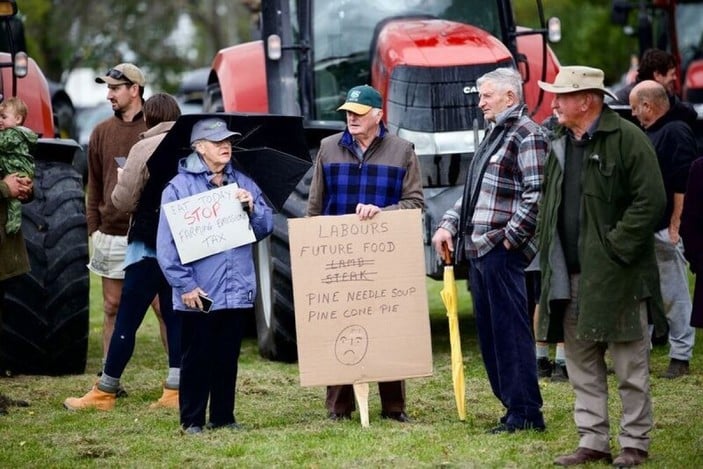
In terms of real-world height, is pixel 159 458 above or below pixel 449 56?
below

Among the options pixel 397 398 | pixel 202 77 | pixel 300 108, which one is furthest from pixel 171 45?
pixel 397 398

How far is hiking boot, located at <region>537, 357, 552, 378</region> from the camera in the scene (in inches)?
407

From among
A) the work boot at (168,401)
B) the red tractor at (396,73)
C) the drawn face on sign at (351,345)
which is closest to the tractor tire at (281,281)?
the red tractor at (396,73)

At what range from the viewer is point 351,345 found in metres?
8.55

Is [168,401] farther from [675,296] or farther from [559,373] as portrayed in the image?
[675,296]

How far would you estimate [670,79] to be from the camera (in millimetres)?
11367

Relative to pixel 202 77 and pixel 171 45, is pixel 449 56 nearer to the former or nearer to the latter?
pixel 202 77

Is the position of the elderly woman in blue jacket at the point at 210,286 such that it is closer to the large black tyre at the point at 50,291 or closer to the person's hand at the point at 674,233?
the large black tyre at the point at 50,291

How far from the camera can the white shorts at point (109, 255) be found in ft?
32.9

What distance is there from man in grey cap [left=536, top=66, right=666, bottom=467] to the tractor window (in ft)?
13.4

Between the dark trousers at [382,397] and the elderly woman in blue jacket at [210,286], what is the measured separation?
614 mm

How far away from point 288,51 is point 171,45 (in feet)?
122

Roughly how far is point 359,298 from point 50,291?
2.70 m

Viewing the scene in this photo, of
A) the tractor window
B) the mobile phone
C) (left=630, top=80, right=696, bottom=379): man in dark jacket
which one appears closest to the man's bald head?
(left=630, top=80, right=696, bottom=379): man in dark jacket
